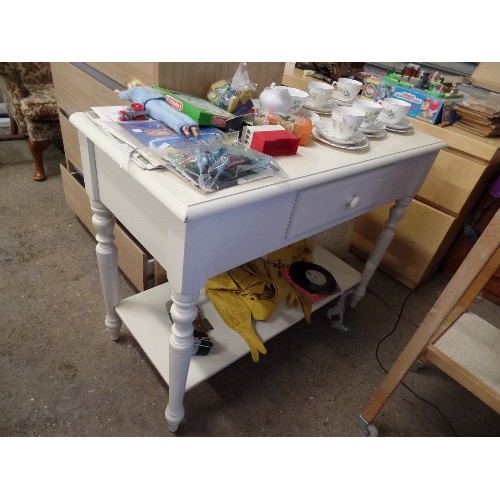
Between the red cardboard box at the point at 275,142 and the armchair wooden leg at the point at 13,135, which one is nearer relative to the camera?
the red cardboard box at the point at 275,142

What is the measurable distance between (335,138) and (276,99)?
0.57 feet

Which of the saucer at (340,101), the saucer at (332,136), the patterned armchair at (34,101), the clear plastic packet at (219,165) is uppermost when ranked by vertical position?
the saucer at (340,101)

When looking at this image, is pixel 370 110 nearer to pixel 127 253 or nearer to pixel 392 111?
pixel 392 111

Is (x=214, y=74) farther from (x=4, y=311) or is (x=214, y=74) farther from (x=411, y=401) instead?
(x=411, y=401)

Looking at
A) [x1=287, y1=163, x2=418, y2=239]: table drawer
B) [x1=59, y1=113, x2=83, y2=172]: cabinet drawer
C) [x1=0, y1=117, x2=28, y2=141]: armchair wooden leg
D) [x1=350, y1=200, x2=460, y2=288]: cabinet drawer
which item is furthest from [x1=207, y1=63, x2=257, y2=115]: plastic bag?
[x1=0, y1=117, x2=28, y2=141]: armchair wooden leg

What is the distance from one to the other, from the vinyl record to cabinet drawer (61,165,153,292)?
19.6 inches

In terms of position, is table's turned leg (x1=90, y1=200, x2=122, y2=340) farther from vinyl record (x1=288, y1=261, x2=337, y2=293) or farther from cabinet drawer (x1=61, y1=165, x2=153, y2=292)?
vinyl record (x1=288, y1=261, x2=337, y2=293)

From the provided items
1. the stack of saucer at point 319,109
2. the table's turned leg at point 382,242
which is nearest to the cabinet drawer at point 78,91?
the stack of saucer at point 319,109

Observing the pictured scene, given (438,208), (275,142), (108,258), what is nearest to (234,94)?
(275,142)

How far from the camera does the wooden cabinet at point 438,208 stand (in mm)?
1280

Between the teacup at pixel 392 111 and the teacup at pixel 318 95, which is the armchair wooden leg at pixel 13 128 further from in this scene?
the teacup at pixel 392 111

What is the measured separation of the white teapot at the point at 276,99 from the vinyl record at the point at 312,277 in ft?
1.83

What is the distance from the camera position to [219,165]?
23.5 inches

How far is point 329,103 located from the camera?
3.37 feet
